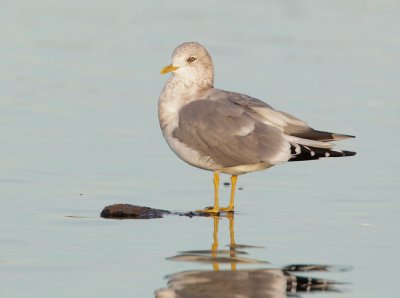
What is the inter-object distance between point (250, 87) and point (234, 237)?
5.14m

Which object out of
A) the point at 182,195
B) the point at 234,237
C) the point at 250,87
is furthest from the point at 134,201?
the point at 250,87

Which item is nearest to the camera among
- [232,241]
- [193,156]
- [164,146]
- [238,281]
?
[238,281]

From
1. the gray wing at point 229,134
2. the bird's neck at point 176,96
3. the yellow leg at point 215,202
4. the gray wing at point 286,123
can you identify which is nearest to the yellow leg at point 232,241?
the yellow leg at point 215,202

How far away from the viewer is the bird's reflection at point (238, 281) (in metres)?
7.09

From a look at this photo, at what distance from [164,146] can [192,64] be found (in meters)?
1.27

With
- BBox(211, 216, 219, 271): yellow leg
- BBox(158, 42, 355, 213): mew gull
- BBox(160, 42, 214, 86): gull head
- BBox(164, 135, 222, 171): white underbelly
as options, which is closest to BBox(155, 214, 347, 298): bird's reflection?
BBox(211, 216, 219, 271): yellow leg

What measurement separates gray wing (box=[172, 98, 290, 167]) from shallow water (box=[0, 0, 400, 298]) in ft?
1.28

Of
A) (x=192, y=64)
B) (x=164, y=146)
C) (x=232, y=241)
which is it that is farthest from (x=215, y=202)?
(x=164, y=146)

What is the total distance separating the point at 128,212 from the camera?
895cm

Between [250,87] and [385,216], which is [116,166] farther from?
[250,87]

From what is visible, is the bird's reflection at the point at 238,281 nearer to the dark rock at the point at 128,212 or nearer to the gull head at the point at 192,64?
the dark rock at the point at 128,212

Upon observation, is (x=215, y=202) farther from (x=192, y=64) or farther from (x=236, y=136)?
(x=192, y=64)

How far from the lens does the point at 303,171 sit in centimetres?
1071

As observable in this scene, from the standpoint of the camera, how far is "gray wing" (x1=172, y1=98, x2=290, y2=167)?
945 centimetres
